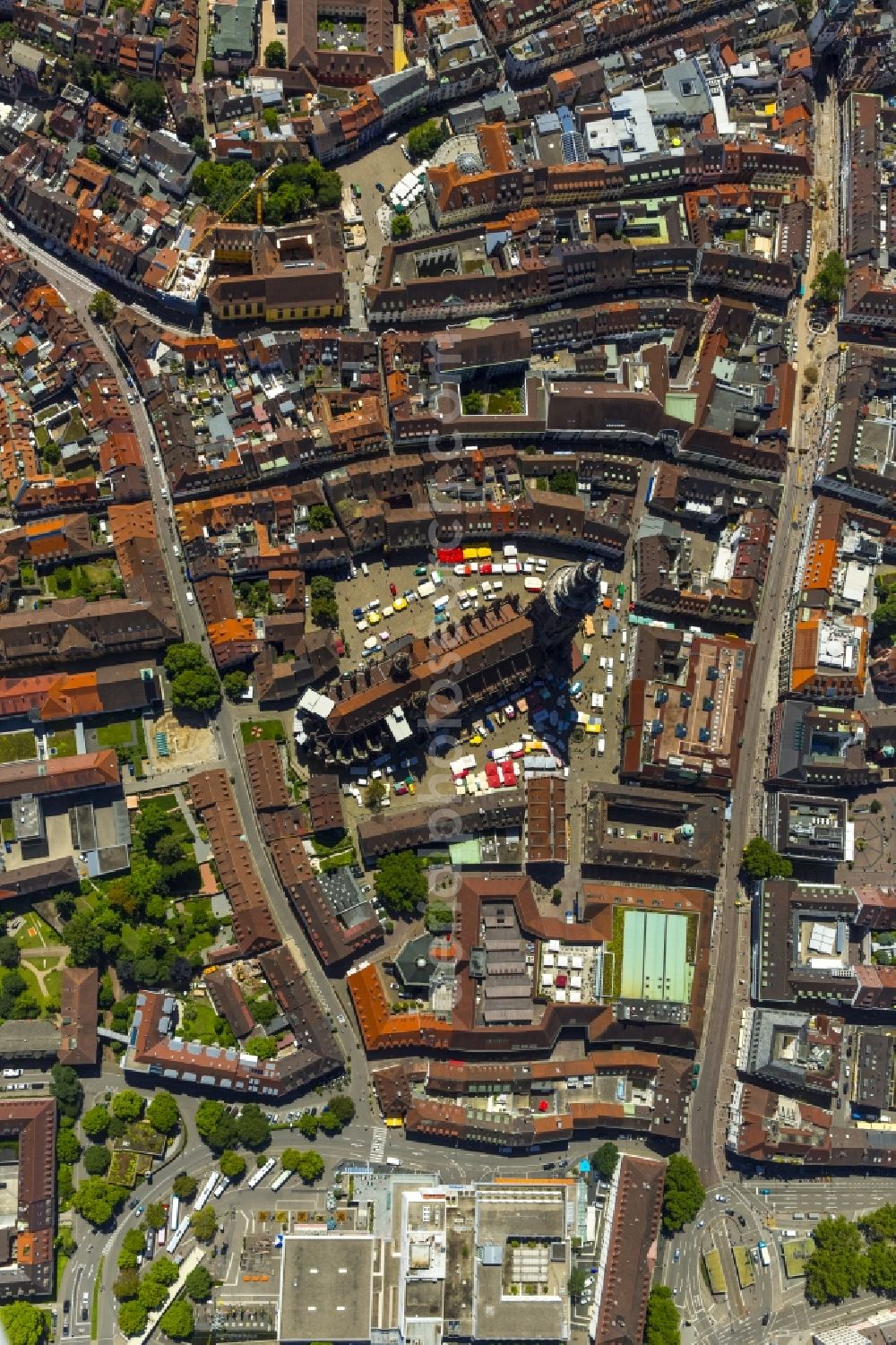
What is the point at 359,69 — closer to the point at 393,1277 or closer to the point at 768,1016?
the point at 768,1016

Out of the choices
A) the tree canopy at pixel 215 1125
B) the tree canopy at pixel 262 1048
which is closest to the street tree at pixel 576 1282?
the tree canopy at pixel 215 1125

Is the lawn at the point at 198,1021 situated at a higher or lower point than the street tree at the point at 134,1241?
higher

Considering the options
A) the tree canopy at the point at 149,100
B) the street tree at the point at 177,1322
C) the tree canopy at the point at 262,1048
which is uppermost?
the tree canopy at the point at 149,100

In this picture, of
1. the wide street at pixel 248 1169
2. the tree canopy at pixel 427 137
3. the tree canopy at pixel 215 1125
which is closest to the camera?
the wide street at pixel 248 1169

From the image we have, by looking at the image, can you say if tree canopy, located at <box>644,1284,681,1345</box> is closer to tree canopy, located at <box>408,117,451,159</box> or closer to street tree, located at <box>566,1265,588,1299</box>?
street tree, located at <box>566,1265,588,1299</box>

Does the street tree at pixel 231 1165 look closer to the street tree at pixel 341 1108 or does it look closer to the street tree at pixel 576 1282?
the street tree at pixel 341 1108

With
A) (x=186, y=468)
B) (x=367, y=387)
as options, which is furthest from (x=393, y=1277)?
(x=367, y=387)

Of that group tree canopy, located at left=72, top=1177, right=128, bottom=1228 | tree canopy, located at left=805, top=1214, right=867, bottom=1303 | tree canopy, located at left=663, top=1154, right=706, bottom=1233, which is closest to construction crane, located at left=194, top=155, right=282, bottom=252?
tree canopy, located at left=72, top=1177, right=128, bottom=1228

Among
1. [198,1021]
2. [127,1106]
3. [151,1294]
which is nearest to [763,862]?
[198,1021]

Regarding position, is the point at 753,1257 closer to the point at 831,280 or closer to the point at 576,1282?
the point at 576,1282

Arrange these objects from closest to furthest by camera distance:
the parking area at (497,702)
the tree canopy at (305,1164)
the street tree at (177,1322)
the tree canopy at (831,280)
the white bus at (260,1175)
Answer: the street tree at (177,1322) → the tree canopy at (305,1164) → the white bus at (260,1175) → the parking area at (497,702) → the tree canopy at (831,280)
